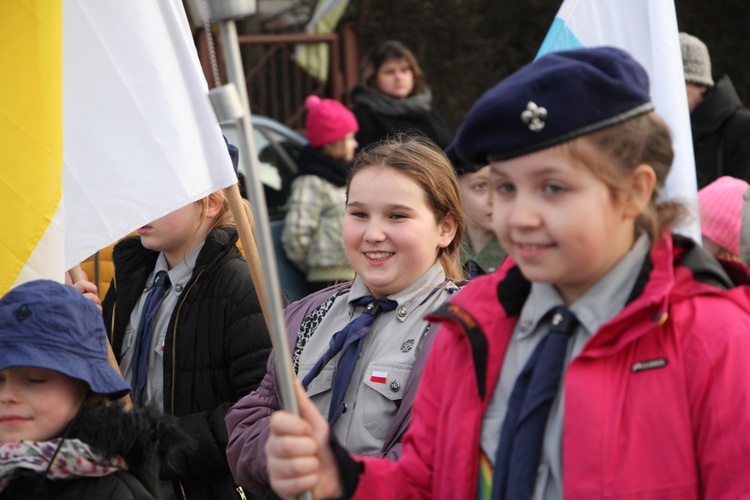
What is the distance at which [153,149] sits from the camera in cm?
378

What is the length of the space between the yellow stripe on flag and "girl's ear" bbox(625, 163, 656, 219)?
79.7 inches

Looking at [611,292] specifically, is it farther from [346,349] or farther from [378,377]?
[346,349]

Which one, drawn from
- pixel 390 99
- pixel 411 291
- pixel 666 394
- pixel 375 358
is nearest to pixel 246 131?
pixel 666 394

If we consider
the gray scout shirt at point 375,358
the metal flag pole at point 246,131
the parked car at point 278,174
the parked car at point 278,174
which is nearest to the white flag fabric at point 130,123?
the gray scout shirt at point 375,358

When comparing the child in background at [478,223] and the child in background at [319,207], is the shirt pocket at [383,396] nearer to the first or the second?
the child in background at [478,223]

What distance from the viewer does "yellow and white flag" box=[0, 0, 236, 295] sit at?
142 inches

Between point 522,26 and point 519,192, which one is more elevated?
point 519,192

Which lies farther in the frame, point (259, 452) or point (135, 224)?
point (135, 224)

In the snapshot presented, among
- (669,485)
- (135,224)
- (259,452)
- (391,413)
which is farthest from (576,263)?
(135,224)

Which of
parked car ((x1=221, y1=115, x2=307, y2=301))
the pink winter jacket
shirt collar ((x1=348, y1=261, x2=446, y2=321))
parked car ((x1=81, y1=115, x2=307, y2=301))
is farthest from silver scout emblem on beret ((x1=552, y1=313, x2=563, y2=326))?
parked car ((x1=221, y1=115, x2=307, y2=301))

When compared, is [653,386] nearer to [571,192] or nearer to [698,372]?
[698,372]

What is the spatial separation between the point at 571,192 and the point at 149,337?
2338 mm

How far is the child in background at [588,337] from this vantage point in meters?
2.06

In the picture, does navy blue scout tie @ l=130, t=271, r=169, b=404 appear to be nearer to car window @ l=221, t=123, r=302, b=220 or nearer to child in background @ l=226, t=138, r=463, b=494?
child in background @ l=226, t=138, r=463, b=494
